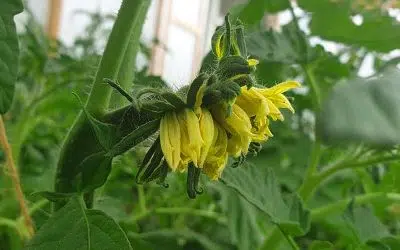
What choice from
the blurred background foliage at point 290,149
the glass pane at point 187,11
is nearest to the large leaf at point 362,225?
the blurred background foliage at point 290,149

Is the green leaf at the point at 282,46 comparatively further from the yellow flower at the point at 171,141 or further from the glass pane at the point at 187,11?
the glass pane at the point at 187,11

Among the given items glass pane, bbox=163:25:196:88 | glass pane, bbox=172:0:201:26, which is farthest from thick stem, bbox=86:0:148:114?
glass pane, bbox=172:0:201:26

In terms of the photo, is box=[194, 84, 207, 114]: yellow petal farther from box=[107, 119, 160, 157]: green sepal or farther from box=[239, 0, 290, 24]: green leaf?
box=[239, 0, 290, 24]: green leaf

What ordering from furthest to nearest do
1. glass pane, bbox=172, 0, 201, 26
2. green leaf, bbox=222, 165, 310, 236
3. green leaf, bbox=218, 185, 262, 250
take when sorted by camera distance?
glass pane, bbox=172, 0, 201, 26
green leaf, bbox=218, 185, 262, 250
green leaf, bbox=222, 165, 310, 236

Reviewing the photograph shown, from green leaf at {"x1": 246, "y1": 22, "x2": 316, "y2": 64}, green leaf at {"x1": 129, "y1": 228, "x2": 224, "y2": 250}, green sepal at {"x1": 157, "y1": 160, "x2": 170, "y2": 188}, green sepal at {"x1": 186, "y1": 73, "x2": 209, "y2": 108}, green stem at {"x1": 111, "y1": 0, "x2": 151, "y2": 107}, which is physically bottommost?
green leaf at {"x1": 129, "y1": 228, "x2": 224, "y2": 250}

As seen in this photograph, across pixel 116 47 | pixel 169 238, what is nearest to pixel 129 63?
pixel 116 47

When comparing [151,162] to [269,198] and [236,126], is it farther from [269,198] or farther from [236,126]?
[269,198]
